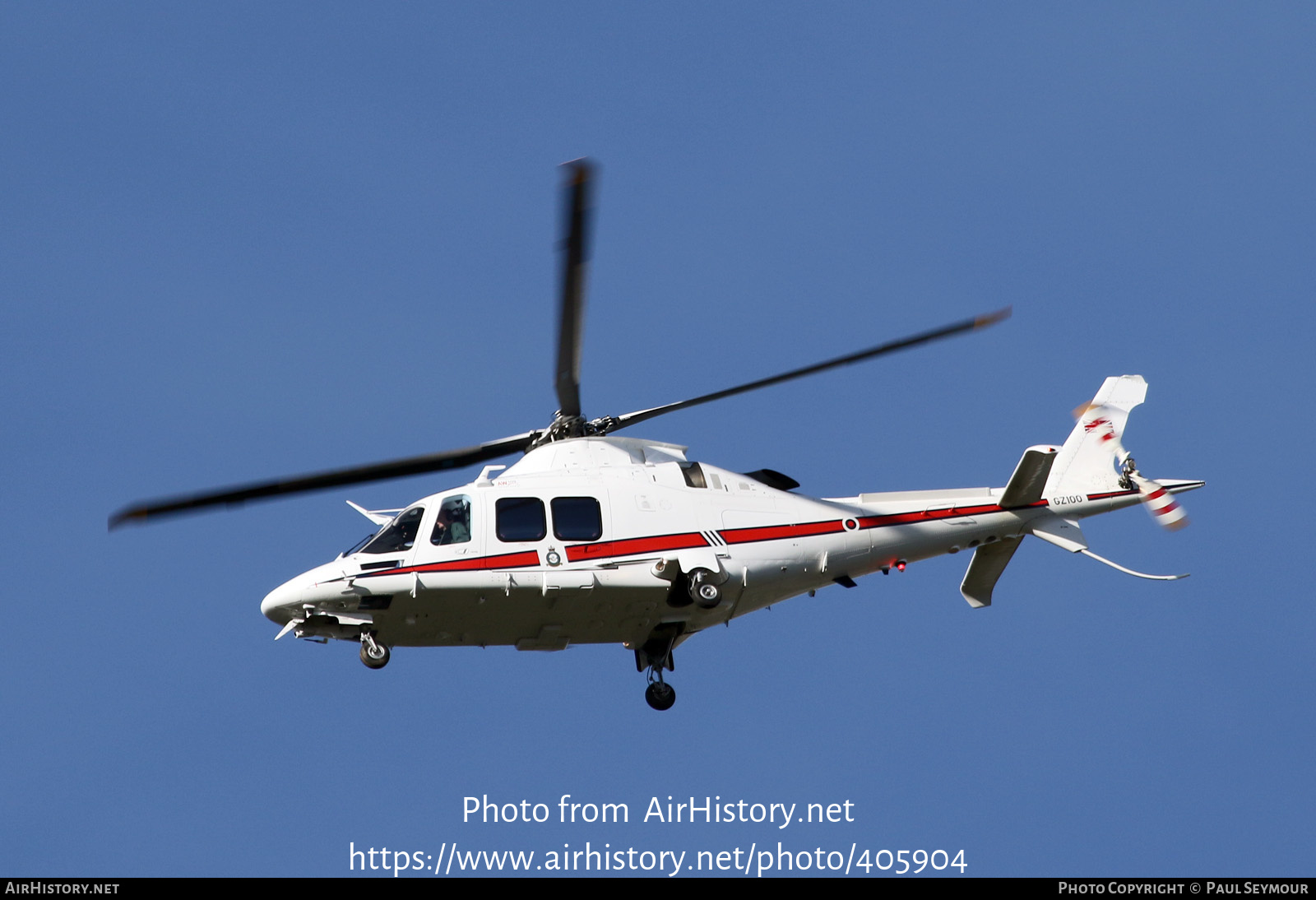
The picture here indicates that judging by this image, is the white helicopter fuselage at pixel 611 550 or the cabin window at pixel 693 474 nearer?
the white helicopter fuselage at pixel 611 550

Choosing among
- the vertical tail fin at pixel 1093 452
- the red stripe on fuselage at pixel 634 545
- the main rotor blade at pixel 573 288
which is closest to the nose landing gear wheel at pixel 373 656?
the red stripe on fuselage at pixel 634 545

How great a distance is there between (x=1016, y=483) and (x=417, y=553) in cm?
938

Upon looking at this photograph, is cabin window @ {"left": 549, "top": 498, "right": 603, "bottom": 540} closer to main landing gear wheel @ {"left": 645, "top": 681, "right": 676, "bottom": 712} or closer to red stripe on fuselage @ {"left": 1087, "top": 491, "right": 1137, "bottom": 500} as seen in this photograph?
main landing gear wheel @ {"left": 645, "top": 681, "right": 676, "bottom": 712}

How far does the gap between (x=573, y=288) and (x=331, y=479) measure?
4.65 meters

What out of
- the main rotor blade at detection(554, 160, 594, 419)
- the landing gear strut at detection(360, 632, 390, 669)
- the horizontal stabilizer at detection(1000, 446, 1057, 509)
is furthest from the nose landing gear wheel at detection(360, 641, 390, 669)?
the horizontal stabilizer at detection(1000, 446, 1057, 509)

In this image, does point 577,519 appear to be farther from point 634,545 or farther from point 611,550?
point 634,545

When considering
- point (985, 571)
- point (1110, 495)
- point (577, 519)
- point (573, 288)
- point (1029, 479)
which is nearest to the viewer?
point (573, 288)

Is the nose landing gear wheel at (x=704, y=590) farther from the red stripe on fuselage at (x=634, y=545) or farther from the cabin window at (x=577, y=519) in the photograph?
the cabin window at (x=577, y=519)

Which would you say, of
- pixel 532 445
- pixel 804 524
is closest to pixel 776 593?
pixel 804 524

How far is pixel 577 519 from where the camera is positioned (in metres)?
24.0

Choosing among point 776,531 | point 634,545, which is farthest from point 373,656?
point 776,531

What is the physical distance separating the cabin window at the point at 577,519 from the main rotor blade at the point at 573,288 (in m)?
1.53

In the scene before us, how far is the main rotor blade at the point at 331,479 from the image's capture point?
68.8 ft

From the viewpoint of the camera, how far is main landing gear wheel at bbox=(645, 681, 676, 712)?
25484 millimetres
